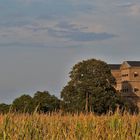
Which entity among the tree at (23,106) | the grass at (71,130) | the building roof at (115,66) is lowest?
the grass at (71,130)

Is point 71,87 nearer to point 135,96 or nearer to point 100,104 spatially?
point 100,104

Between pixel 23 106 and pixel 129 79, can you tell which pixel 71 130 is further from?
pixel 129 79

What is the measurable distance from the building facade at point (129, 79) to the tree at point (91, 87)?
3384 centimetres

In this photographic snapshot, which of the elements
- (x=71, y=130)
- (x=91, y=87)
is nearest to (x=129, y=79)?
(x=91, y=87)

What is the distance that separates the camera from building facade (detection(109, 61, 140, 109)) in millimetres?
113856

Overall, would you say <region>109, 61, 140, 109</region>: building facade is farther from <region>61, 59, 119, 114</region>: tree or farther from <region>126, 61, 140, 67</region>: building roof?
<region>61, 59, 119, 114</region>: tree

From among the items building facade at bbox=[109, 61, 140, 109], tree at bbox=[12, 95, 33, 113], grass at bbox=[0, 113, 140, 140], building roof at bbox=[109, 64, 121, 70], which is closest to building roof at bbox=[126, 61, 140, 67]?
building facade at bbox=[109, 61, 140, 109]

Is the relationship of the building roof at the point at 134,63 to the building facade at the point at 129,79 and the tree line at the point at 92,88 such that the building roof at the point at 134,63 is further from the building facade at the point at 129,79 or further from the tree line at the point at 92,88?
the tree line at the point at 92,88

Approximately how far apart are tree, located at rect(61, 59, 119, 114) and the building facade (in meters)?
33.8

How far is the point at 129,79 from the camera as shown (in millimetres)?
119062

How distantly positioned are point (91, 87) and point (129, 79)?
148ft

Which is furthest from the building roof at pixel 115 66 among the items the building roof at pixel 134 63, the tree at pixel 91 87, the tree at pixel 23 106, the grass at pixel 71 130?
the grass at pixel 71 130

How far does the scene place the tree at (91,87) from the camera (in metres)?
71.4

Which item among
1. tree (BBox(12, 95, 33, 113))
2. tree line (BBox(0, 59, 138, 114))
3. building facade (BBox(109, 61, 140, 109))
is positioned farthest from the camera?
building facade (BBox(109, 61, 140, 109))
